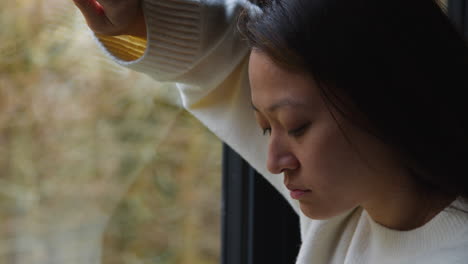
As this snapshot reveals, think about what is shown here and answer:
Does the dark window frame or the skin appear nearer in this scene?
the skin

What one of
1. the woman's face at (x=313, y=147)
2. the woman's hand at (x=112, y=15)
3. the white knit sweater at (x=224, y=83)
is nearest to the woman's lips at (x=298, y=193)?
the woman's face at (x=313, y=147)

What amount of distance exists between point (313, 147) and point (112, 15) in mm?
293

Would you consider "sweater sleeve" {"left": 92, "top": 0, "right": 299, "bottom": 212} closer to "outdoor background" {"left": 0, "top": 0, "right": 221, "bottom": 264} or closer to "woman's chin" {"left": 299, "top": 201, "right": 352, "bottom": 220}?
"outdoor background" {"left": 0, "top": 0, "right": 221, "bottom": 264}

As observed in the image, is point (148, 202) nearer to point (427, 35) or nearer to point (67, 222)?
point (67, 222)

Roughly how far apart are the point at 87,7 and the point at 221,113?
0.74 feet

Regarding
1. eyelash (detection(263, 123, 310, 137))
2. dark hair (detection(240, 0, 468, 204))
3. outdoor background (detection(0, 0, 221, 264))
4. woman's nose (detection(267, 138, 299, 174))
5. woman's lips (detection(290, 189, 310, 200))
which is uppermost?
dark hair (detection(240, 0, 468, 204))

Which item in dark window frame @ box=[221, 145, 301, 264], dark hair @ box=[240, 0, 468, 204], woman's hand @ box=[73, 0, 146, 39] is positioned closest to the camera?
dark hair @ box=[240, 0, 468, 204]

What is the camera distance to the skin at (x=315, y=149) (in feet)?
2.14

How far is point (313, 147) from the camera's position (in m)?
0.65

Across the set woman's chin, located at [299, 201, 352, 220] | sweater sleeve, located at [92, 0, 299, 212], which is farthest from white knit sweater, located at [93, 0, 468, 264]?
woman's chin, located at [299, 201, 352, 220]

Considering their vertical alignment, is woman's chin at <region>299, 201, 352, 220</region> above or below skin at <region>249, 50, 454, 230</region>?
below

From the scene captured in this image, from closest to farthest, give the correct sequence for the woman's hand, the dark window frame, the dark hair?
the dark hair < the woman's hand < the dark window frame

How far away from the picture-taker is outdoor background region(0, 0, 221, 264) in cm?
86

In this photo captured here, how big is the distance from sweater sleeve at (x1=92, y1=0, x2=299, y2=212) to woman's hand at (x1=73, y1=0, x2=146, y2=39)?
17mm
